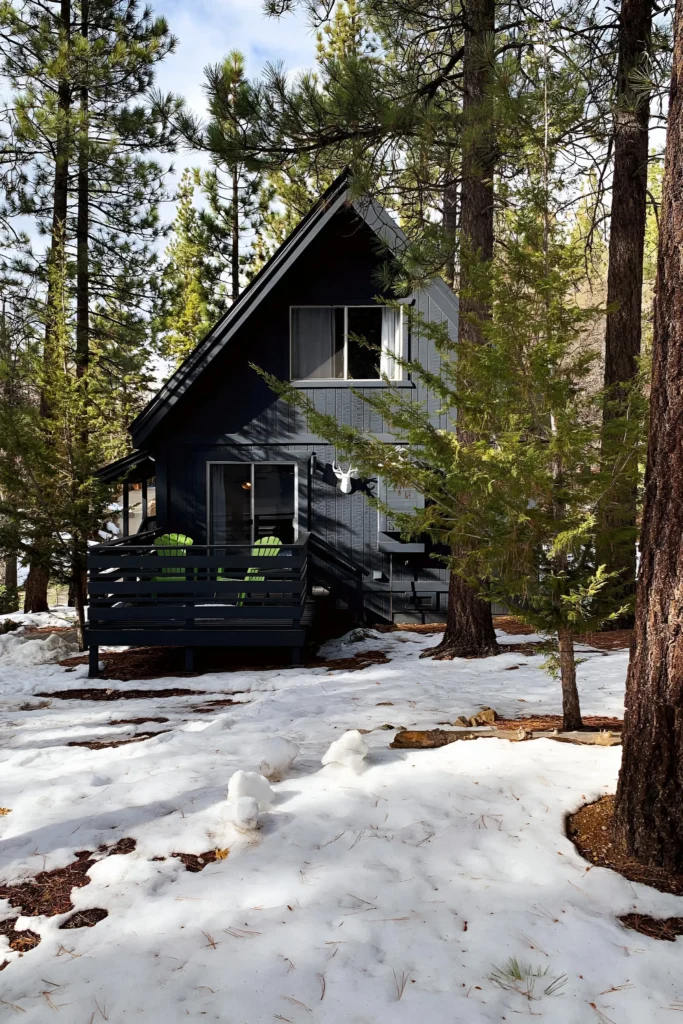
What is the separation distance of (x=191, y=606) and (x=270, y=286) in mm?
4589

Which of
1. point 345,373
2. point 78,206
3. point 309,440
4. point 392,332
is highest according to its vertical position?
point 78,206

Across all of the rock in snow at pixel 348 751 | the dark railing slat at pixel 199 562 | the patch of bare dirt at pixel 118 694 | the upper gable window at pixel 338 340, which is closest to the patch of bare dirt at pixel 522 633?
the dark railing slat at pixel 199 562

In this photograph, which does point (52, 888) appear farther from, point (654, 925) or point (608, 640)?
point (608, 640)

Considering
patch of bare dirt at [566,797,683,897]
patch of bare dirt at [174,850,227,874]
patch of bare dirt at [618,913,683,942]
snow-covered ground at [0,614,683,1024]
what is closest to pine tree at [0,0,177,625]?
snow-covered ground at [0,614,683,1024]

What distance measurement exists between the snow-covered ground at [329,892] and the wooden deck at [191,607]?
3459 mm

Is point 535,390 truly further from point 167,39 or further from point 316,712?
point 167,39

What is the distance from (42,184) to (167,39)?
3.34 m

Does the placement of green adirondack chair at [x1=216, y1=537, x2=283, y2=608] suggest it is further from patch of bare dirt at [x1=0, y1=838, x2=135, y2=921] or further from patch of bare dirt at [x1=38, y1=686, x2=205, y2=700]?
patch of bare dirt at [x1=0, y1=838, x2=135, y2=921]

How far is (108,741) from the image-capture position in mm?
5320

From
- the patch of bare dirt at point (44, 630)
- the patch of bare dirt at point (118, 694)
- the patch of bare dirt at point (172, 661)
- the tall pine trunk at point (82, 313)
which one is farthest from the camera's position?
the patch of bare dirt at point (44, 630)

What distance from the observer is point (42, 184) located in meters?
13.2

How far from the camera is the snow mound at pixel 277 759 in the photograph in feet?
13.2

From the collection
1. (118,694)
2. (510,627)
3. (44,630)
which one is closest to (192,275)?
(44,630)

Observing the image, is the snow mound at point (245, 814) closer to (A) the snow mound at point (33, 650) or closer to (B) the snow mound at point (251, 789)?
(B) the snow mound at point (251, 789)
